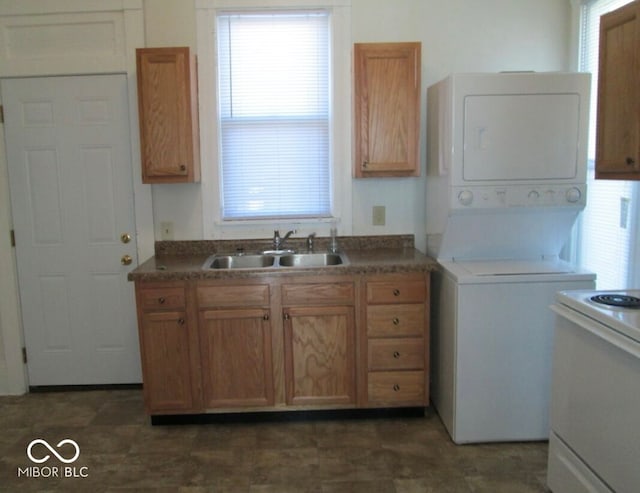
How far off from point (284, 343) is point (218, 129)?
4.62ft

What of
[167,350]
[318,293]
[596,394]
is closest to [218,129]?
[318,293]

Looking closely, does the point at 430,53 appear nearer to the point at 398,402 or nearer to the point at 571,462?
the point at 398,402

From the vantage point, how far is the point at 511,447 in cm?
263

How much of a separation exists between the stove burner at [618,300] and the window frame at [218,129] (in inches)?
64.4

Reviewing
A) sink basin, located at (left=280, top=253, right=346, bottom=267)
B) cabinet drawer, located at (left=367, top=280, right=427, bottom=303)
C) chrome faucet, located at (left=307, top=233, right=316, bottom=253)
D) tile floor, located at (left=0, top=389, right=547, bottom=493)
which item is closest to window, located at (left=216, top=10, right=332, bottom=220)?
chrome faucet, located at (left=307, top=233, right=316, bottom=253)

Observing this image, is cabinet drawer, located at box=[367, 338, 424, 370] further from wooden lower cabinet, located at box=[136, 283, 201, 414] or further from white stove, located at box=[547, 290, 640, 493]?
wooden lower cabinet, located at box=[136, 283, 201, 414]

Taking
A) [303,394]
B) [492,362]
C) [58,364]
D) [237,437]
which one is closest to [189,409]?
[237,437]

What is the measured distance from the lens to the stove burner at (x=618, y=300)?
1.87 m

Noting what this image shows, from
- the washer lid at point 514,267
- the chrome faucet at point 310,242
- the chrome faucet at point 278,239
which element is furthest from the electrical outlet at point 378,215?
the washer lid at point 514,267

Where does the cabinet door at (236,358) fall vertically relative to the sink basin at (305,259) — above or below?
below

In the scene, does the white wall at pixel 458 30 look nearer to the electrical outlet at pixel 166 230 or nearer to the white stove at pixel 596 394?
the electrical outlet at pixel 166 230

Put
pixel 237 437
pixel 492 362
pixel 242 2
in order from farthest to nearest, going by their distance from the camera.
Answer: pixel 242 2, pixel 237 437, pixel 492 362

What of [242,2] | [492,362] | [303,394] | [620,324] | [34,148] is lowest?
[303,394]

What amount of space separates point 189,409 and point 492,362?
168cm
